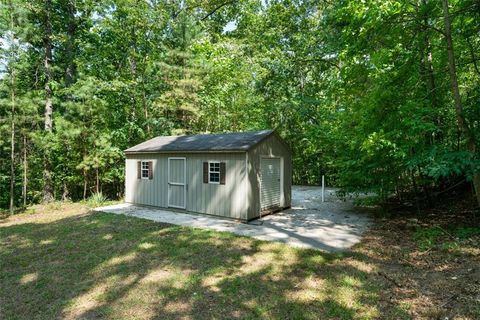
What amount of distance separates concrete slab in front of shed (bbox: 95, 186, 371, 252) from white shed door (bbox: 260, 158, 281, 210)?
45 centimetres

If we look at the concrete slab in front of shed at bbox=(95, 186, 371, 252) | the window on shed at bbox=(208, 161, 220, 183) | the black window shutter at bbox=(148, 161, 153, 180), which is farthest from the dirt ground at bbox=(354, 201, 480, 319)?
the black window shutter at bbox=(148, 161, 153, 180)

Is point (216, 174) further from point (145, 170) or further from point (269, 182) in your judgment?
point (145, 170)

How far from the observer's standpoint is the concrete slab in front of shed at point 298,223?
6.36 m

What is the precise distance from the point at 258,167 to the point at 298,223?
1.97 m

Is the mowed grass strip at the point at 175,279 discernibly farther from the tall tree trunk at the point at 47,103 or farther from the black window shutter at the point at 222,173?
the tall tree trunk at the point at 47,103

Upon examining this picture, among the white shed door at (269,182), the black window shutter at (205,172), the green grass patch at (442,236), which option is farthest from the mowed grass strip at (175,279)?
the white shed door at (269,182)

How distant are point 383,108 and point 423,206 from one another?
4.06 metres

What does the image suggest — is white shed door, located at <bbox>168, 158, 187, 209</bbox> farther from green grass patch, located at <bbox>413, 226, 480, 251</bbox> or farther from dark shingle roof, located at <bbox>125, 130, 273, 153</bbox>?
green grass patch, located at <bbox>413, 226, 480, 251</bbox>

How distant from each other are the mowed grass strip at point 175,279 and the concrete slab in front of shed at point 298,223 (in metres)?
0.64

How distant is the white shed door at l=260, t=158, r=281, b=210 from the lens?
9.01 meters

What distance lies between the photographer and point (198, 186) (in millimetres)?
9227

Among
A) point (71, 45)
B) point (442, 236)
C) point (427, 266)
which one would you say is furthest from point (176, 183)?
point (71, 45)

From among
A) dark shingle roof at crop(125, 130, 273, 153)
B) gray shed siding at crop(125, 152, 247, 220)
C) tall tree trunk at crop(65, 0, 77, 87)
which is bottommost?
gray shed siding at crop(125, 152, 247, 220)

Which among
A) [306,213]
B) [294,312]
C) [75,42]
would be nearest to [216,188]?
[306,213]
